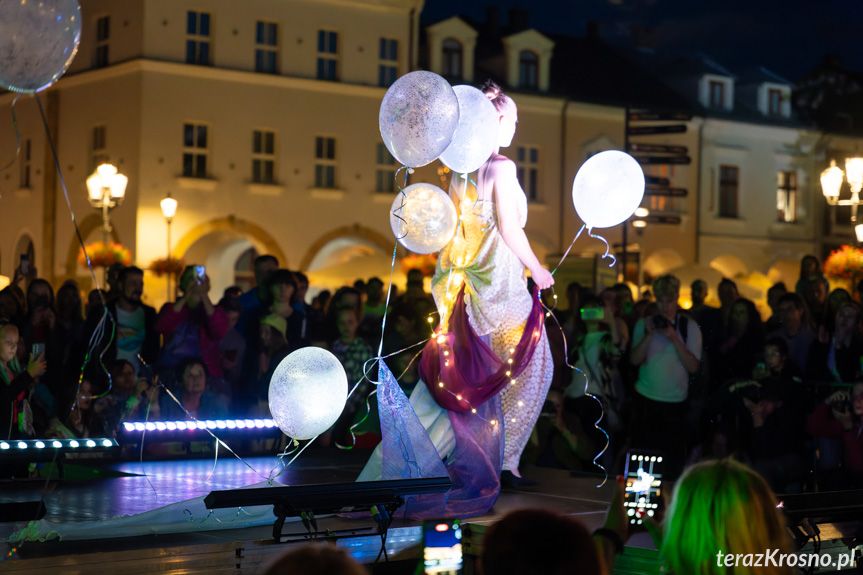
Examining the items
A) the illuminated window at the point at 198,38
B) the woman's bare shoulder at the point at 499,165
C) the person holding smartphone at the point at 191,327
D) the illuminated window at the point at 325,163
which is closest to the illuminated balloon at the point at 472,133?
the woman's bare shoulder at the point at 499,165

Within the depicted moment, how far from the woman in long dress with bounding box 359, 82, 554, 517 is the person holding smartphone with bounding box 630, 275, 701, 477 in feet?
6.93

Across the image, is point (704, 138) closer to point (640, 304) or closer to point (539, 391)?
point (640, 304)

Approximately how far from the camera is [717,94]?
119 feet

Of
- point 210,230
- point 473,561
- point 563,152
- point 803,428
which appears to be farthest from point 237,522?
point 563,152

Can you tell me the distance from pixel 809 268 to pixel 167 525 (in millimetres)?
7718

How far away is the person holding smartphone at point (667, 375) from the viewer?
8.40m

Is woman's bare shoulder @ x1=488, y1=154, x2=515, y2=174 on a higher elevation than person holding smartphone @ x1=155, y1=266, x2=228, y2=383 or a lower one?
higher

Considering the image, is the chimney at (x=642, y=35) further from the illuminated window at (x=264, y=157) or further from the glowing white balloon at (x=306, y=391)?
the glowing white balloon at (x=306, y=391)

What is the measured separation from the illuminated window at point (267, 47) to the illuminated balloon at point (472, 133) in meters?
21.9

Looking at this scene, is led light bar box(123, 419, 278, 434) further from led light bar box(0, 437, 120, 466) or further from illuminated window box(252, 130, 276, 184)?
illuminated window box(252, 130, 276, 184)

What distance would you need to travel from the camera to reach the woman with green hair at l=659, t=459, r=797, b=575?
9.40ft

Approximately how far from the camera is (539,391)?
6.56 meters

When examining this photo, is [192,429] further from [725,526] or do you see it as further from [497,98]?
[725,526]

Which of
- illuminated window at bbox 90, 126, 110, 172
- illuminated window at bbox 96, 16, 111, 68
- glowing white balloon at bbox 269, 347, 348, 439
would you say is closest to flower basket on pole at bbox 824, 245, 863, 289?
glowing white balloon at bbox 269, 347, 348, 439
